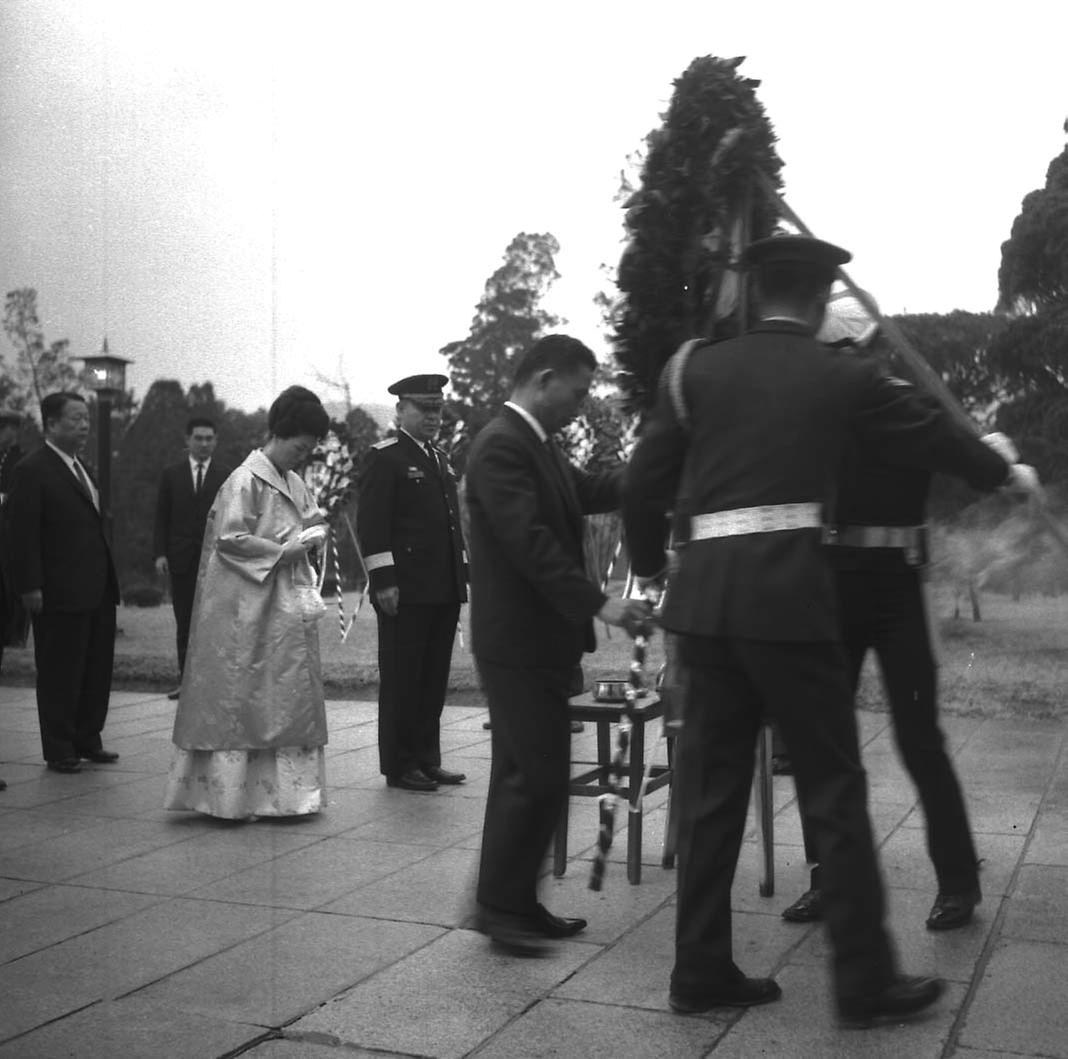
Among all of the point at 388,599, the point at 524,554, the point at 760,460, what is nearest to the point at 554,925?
the point at 524,554

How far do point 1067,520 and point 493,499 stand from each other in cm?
490

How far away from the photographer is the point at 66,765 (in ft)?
22.3

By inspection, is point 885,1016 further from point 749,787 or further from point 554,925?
point 554,925

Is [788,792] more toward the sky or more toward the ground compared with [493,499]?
more toward the ground

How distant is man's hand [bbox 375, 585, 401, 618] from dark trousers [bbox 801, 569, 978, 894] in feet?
9.10

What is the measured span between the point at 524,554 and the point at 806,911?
1.35 m

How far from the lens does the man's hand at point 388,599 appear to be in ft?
20.4

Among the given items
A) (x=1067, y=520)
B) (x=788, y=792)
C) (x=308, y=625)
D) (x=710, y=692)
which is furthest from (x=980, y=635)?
(x=710, y=692)

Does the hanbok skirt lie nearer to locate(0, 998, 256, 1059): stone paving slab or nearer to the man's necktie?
the man's necktie

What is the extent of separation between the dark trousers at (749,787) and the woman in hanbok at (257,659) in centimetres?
266

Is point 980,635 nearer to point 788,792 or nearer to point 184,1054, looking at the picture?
point 788,792

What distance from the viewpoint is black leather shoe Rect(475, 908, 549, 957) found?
3693 mm

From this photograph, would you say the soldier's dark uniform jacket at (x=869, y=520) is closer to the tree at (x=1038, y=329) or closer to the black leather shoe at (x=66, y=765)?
the tree at (x=1038, y=329)

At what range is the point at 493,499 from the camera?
12.3 ft
